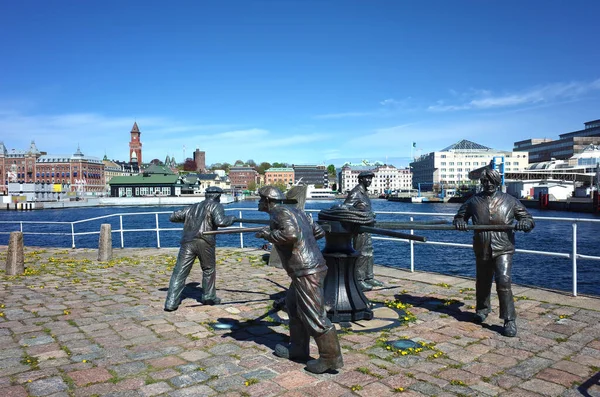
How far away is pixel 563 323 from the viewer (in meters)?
5.94

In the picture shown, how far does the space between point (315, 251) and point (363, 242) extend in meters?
3.60

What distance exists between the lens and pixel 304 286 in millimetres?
4543

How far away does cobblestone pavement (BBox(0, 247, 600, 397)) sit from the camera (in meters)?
4.21

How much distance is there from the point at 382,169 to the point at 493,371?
7496 inches

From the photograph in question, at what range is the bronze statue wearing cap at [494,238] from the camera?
5.73m

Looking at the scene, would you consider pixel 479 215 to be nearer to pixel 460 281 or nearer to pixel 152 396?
pixel 460 281

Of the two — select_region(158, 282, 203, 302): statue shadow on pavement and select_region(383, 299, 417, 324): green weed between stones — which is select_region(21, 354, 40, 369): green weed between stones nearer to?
select_region(158, 282, 203, 302): statue shadow on pavement

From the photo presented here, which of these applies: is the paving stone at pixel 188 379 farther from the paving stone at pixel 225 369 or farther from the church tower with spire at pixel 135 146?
the church tower with spire at pixel 135 146

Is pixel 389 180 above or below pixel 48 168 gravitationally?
below

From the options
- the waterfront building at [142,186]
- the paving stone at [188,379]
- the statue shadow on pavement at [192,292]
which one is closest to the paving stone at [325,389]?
the paving stone at [188,379]

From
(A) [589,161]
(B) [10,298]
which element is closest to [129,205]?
(B) [10,298]

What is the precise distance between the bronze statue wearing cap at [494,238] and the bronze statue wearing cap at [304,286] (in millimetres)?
2247

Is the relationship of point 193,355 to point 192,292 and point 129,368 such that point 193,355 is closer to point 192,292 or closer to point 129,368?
point 129,368

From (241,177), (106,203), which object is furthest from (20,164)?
(241,177)
